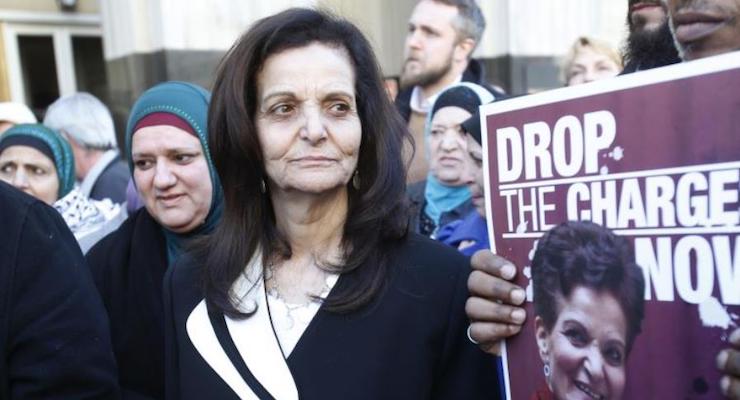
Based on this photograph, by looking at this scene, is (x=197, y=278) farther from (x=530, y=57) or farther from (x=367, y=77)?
(x=530, y=57)

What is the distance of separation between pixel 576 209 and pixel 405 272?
0.46 metres

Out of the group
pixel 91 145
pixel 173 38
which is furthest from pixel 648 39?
pixel 173 38

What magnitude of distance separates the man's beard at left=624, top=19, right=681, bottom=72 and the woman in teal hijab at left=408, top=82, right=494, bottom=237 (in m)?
1.13

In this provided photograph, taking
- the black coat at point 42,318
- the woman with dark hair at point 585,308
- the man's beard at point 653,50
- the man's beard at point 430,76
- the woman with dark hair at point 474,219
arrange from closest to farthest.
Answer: the woman with dark hair at point 585,308 < the black coat at point 42,318 < the man's beard at point 653,50 < the woman with dark hair at point 474,219 < the man's beard at point 430,76

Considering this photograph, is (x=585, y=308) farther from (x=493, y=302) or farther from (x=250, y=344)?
(x=250, y=344)

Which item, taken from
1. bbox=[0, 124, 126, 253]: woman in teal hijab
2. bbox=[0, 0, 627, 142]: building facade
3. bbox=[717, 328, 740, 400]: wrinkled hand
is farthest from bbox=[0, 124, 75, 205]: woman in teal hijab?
bbox=[717, 328, 740, 400]: wrinkled hand

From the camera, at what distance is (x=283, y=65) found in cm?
154

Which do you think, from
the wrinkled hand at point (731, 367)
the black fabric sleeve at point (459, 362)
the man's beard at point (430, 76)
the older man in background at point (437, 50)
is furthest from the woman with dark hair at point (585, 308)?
the man's beard at point (430, 76)

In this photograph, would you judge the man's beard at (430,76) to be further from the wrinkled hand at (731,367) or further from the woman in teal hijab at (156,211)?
the wrinkled hand at (731,367)

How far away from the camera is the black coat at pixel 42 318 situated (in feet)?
4.71

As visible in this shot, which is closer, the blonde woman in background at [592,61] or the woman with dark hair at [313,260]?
the woman with dark hair at [313,260]

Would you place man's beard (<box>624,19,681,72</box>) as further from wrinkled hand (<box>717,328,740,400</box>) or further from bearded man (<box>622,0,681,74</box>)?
wrinkled hand (<box>717,328,740,400</box>)

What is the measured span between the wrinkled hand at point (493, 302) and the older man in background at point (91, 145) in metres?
3.36

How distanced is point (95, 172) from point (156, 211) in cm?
222
